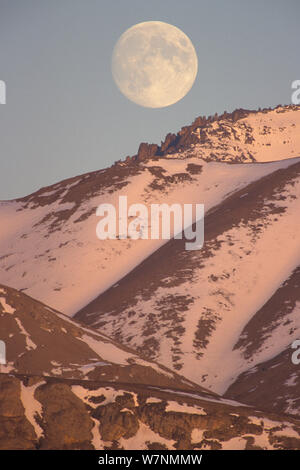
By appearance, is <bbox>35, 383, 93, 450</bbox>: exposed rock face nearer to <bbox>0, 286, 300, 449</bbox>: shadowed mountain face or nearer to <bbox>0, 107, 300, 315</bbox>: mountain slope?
<bbox>0, 286, 300, 449</bbox>: shadowed mountain face

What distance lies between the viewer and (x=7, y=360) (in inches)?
1574

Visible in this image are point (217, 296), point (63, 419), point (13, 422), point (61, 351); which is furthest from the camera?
point (217, 296)

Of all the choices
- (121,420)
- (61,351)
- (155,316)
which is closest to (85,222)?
(155,316)

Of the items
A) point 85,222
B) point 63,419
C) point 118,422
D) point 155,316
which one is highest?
point 85,222

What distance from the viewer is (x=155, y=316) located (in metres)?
69.1

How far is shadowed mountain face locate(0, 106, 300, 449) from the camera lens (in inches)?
1144

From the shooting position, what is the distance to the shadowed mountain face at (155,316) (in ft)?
95.3

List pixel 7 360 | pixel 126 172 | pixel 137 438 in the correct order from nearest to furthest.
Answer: pixel 137 438 → pixel 7 360 → pixel 126 172

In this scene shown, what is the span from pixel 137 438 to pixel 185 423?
1950 mm

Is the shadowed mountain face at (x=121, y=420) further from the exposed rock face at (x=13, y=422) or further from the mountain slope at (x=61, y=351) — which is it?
the mountain slope at (x=61, y=351)

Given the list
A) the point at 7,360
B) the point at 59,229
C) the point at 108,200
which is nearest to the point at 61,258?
the point at 59,229

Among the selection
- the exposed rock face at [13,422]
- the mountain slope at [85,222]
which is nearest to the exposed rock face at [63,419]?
the exposed rock face at [13,422]

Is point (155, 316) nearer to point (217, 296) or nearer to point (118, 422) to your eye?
point (217, 296)
